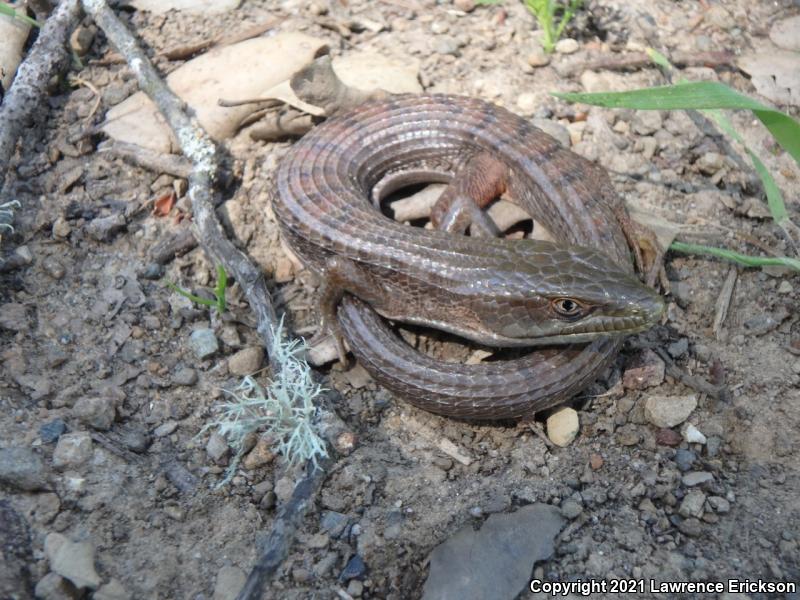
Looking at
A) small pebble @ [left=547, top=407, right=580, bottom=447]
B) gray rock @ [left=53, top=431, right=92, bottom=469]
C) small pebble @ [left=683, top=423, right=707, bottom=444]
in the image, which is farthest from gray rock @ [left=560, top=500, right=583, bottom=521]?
gray rock @ [left=53, top=431, right=92, bottom=469]

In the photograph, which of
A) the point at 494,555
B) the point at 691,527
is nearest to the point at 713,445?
the point at 691,527

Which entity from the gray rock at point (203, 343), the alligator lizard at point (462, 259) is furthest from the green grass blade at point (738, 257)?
the gray rock at point (203, 343)

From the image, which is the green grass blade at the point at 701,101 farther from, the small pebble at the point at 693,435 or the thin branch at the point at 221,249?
the thin branch at the point at 221,249

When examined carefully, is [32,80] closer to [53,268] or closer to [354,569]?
[53,268]

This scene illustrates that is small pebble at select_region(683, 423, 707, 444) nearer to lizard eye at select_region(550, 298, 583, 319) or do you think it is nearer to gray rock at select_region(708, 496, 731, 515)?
gray rock at select_region(708, 496, 731, 515)

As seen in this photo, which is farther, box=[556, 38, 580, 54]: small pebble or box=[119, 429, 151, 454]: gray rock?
box=[556, 38, 580, 54]: small pebble

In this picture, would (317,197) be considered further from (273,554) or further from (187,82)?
(273,554)
